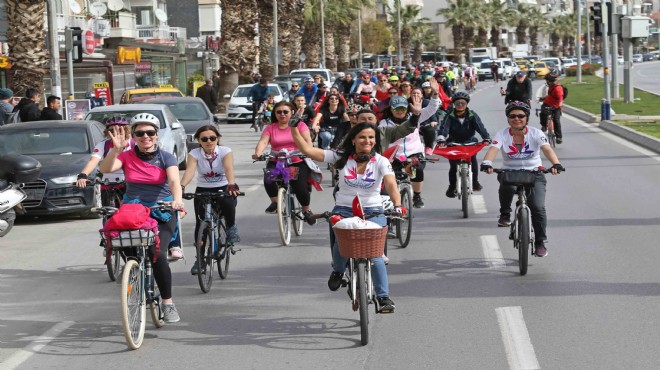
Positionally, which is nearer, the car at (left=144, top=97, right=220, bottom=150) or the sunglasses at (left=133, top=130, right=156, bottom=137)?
the sunglasses at (left=133, top=130, right=156, bottom=137)

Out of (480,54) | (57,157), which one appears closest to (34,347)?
(57,157)

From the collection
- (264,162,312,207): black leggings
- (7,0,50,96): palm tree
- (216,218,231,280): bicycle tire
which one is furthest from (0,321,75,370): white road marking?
(7,0,50,96): palm tree

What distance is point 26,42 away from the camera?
92.0 ft

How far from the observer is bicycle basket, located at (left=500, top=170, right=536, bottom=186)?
470 inches

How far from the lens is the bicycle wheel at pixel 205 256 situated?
11.0m

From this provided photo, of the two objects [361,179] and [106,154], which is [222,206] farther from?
[361,179]

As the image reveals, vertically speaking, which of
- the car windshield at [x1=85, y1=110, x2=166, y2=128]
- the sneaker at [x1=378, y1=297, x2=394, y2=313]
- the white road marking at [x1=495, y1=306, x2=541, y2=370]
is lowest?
the white road marking at [x1=495, y1=306, x2=541, y2=370]

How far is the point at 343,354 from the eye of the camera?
8445 millimetres

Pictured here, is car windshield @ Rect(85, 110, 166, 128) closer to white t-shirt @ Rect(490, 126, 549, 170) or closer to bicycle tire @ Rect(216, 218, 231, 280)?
bicycle tire @ Rect(216, 218, 231, 280)

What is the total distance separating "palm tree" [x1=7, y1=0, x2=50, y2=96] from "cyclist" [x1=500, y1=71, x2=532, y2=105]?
1071cm

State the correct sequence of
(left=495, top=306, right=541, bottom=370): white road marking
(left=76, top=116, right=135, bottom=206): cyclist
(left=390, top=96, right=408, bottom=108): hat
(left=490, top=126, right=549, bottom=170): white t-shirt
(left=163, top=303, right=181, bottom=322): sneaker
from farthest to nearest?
(left=390, top=96, right=408, bottom=108): hat → (left=490, top=126, right=549, bottom=170): white t-shirt → (left=76, top=116, right=135, bottom=206): cyclist → (left=163, top=303, right=181, bottom=322): sneaker → (left=495, top=306, right=541, bottom=370): white road marking

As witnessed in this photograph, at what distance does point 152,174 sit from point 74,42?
21949mm

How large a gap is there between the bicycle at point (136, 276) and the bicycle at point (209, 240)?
165cm

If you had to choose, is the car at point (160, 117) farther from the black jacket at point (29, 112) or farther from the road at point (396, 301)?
the road at point (396, 301)
